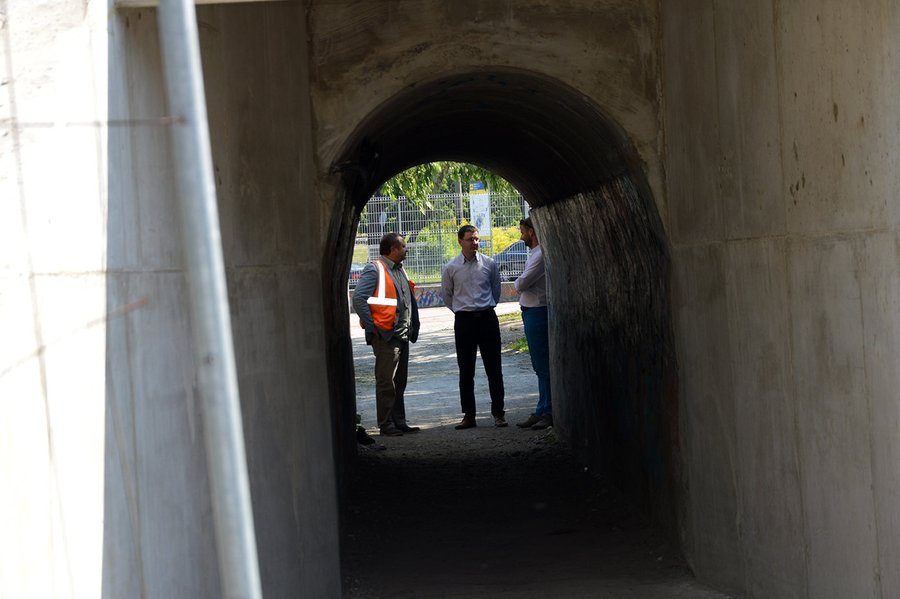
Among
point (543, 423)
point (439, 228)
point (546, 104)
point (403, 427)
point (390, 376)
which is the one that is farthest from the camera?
point (439, 228)

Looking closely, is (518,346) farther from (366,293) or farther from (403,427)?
(366,293)

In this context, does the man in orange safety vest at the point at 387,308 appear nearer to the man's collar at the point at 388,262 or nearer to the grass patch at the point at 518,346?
the man's collar at the point at 388,262

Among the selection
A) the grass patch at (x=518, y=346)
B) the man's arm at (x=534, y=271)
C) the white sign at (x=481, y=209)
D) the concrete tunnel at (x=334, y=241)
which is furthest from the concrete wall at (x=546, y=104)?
the white sign at (x=481, y=209)

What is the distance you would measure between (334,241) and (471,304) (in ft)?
17.5

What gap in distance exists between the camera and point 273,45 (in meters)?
5.51

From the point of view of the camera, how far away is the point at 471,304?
38.7ft

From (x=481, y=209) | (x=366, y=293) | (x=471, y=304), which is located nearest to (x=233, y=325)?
(x=366, y=293)

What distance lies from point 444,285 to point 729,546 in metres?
6.56

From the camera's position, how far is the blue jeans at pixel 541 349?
11.8 metres

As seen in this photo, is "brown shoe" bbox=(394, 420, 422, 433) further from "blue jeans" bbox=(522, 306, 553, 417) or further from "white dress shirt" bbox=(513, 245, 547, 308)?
"white dress shirt" bbox=(513, 245, 547, 308)

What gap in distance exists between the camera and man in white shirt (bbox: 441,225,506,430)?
38.6ft

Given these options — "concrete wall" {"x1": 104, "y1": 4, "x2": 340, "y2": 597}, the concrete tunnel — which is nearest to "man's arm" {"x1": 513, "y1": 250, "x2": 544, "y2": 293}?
the concrete tunnel

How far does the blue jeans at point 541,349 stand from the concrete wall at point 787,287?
5.50 meters

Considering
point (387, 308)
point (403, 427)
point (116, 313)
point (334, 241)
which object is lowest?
point (403, 427)
